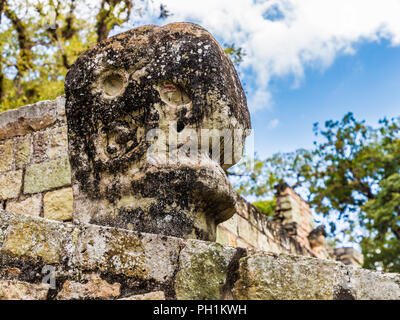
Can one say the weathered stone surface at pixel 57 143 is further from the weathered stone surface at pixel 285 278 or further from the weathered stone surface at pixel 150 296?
the weathered stone surface at pixel 285 278

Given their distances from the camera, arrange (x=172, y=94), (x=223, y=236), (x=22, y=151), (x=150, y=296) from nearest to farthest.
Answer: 1. (x=150, y=296)
2. (x=172, y=94)
3. (x=22, y=151)
4. (x=223, y=236)

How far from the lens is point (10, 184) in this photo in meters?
3.56

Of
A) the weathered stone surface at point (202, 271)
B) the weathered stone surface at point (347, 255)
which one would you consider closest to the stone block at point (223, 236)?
the weathered stone surface at point (202, 271)

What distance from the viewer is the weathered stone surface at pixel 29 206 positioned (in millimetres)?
3434

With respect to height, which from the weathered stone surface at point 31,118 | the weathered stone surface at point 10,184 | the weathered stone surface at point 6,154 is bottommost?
the weathered stone surface at point 10,184

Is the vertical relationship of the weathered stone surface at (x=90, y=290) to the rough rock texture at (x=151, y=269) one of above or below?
below

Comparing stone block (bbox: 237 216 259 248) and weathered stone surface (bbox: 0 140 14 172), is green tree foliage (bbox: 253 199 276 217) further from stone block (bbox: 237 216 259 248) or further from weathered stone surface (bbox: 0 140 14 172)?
weathered stone surface (bbox: 0 140 14 172)

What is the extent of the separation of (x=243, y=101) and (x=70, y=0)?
876 centimetres

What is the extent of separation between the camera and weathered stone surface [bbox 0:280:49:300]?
1.50m

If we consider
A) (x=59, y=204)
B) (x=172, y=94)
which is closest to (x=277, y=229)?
(x=59, y=204)

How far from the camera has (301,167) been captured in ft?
42.2

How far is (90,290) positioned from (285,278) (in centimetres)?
70

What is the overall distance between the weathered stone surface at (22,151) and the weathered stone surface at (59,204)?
0.39m

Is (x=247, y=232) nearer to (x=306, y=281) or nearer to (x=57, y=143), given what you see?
(x=57, y=143)
